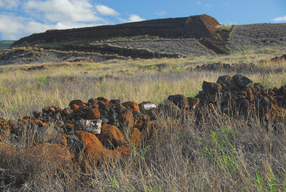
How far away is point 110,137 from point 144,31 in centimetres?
4376

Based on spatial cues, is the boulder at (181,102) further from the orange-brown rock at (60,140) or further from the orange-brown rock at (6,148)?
the orange-brown rock at (6,148)

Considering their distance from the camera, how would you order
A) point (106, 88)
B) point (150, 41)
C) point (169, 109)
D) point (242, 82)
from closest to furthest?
point (169, 109)
point (242, 82)
point (106, 88)
point (150, 41)

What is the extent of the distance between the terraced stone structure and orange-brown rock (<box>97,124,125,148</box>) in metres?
38.7

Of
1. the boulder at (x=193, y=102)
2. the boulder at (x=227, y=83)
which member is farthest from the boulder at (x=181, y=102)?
the boulder at (x=227, y=83)

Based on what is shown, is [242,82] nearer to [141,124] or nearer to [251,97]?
[251,97]

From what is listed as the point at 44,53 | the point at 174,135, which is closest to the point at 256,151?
the point at 174,135

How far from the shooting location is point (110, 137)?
2184 mm

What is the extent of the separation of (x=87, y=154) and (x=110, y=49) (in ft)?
105

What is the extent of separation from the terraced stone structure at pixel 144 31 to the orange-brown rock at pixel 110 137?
38.7 meters

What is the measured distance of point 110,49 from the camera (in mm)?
32219

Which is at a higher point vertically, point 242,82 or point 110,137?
point 242,82

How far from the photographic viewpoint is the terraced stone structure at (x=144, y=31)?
39.3 m

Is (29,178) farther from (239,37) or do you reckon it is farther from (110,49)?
(239,37)

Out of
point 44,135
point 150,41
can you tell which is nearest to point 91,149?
point 44,135
